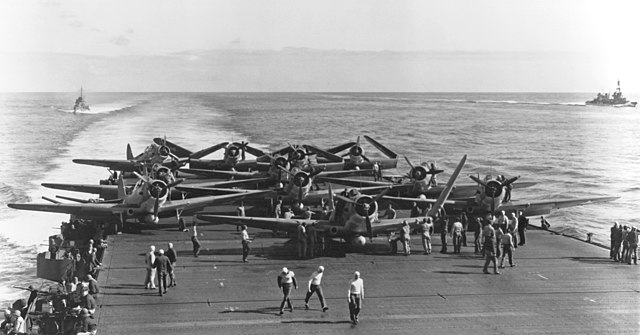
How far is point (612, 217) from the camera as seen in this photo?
54656 mm

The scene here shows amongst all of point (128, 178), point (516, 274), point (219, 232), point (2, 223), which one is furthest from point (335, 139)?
point (516, 274)

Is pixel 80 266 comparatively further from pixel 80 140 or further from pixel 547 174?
pixel 80 140

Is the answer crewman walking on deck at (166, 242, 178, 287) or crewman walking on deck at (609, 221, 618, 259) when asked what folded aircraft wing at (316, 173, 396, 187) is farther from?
crewman walking on deck at (166, 242, 178, 287)

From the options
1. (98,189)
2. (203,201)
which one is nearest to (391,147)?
(98,189)

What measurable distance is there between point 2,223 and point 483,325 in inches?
1612

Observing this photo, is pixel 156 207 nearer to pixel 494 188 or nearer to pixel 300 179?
pixel 300 179

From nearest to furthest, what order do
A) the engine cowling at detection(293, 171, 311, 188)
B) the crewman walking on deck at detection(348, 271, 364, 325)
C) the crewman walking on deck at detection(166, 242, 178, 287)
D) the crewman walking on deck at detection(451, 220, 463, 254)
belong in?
the crewman walking on deck at detection(348, 271, 364, 325) → the crewman walking on deck at detection(166, 242, 178, 287) → the crewman walking on deck at detection(451, 220, 463, 254) → the engine cowling at detection(293, 171, 311, 188)

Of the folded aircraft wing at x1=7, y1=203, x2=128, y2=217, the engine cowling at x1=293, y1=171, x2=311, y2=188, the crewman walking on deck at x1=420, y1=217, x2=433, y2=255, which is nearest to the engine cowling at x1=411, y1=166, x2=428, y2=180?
the engine cowling at x1=293, y1=171, x2=311, y2=188

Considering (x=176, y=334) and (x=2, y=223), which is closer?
(x=176, y=334)

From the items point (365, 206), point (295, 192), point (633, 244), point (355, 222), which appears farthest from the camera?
point (295, 192)

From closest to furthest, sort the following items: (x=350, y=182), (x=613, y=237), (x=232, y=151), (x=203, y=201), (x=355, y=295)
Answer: (x=355, y=295) < (x=613, y=237) < (x=203, y=201) < (x=350, y=182) < (x=232, y=151)

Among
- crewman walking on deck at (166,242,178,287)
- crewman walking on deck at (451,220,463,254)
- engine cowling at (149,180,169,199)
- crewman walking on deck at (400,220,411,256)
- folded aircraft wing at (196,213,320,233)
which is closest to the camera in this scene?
crewman walking on deck at (166,242,178,287)

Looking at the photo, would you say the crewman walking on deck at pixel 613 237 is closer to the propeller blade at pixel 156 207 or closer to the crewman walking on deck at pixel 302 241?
the crewman walking on deck at pixel 302 241

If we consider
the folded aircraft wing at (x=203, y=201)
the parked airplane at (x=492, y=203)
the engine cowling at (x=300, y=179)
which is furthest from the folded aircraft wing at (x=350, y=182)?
the folded aircraft wing at (x=203, y=201)
